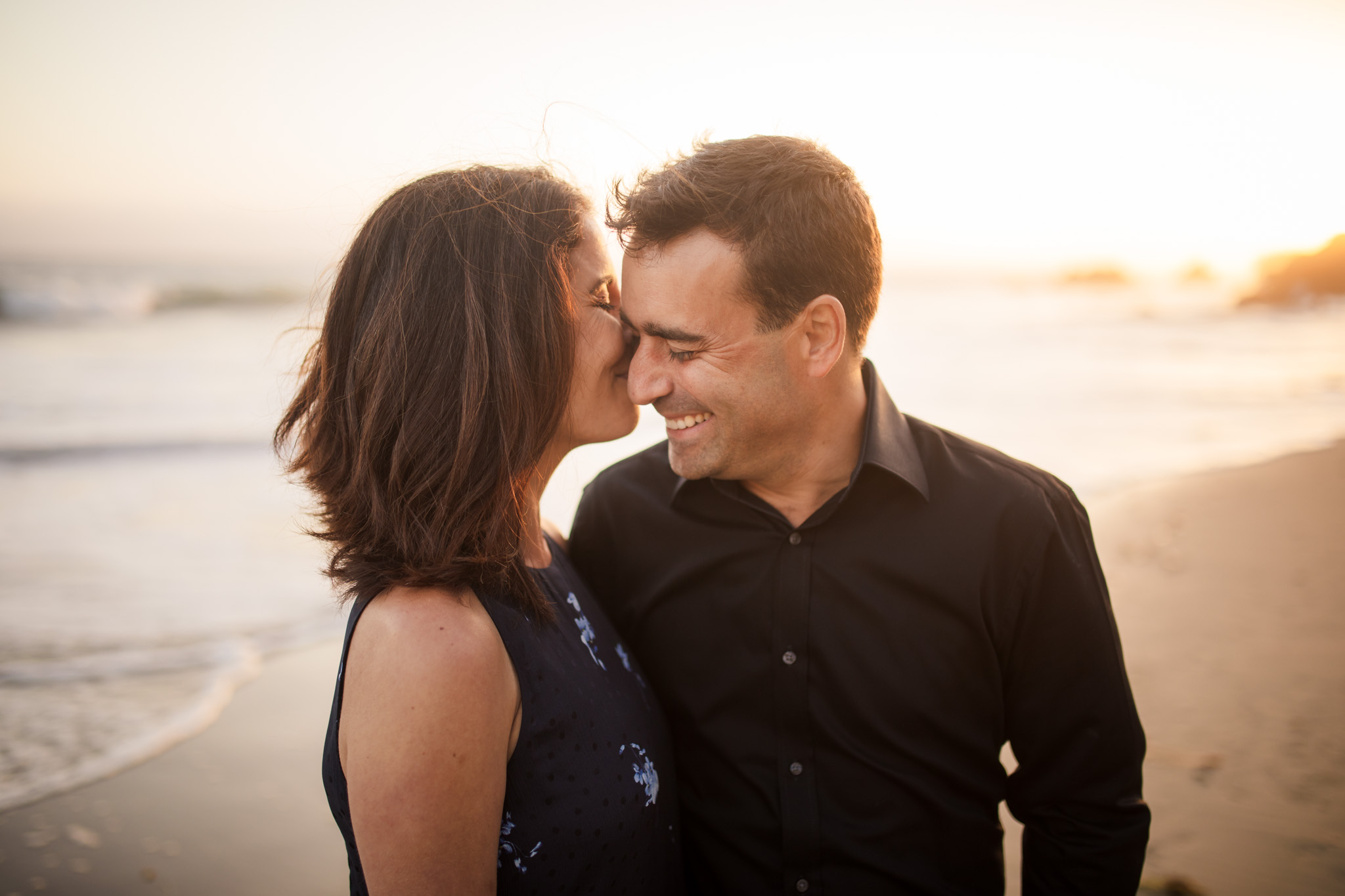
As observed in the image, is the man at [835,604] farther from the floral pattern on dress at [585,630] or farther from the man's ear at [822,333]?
the floral pattern on dress at [585,630]

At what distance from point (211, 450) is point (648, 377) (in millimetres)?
9815

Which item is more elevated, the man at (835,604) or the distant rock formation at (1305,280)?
the distant rock formation at (1305,280)

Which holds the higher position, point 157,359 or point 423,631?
point 423,631

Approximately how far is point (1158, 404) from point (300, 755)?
12124mm

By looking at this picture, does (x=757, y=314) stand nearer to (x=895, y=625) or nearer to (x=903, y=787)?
(x=895, y=625)

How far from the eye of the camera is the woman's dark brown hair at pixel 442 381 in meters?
1.83

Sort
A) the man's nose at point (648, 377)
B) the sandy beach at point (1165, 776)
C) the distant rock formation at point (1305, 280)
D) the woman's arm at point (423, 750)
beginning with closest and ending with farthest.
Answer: the woman's arm at point (423, 750), the man's nose at point (648, 377), the sandy beach at point (1165, 776), the distant rock formation at point (1305, 280)

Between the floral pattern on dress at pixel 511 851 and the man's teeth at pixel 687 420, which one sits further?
the man's teeth at pixel 687 420

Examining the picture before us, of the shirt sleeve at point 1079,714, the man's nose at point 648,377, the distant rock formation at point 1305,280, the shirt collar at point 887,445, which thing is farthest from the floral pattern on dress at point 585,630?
the distant rock formation at point 1305,280

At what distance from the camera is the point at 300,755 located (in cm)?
407

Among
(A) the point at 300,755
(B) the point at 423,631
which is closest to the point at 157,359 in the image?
(A) the point at 300,755

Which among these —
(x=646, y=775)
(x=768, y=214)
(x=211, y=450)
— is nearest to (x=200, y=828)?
(x=646, y=775)

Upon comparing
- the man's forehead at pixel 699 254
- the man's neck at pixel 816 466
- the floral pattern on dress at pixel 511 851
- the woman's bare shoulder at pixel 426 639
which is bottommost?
the floral pattern on dress at pixel 511 851

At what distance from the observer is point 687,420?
2301 mm
